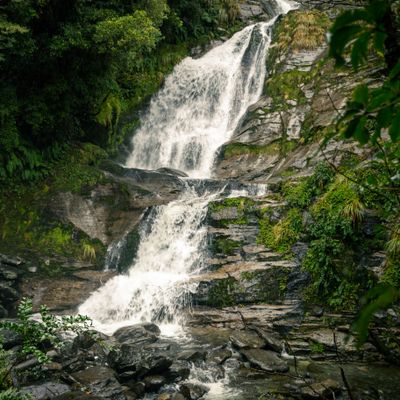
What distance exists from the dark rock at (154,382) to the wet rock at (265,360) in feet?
5.81

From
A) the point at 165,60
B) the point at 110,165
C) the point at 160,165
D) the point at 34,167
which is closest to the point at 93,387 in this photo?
the point at 34,167

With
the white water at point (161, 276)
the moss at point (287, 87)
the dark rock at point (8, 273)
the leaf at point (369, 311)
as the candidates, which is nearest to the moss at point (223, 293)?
the white water at point (161, 276)

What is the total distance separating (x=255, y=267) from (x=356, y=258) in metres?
2.63

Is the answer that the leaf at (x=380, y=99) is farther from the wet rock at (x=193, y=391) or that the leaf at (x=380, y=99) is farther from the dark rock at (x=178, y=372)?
the dark rock at (x=178, y=372)

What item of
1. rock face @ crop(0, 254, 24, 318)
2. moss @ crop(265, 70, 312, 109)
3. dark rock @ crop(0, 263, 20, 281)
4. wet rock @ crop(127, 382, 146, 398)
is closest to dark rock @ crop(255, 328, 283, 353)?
wet rock @ crop(127, 382, 146, 398)

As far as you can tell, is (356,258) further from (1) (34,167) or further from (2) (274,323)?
(1) (34,167)

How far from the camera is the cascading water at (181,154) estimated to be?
37.5 ft

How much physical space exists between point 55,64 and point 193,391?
10.6 meters

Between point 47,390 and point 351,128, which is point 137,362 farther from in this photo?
point 351,128

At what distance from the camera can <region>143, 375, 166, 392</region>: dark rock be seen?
279 inches

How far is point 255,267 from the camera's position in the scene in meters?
11.0

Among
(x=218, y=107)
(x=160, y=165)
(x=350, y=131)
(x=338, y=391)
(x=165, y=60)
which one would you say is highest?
(x=165, y=60)

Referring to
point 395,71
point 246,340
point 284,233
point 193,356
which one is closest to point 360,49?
point 395,71

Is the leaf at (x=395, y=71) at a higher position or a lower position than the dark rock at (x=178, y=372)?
higher
